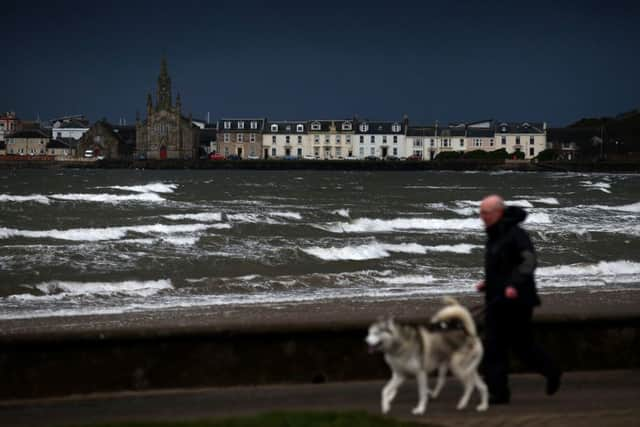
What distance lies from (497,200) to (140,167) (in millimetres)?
128093

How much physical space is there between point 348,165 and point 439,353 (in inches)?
4636

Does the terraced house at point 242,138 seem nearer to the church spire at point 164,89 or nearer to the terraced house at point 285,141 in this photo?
the terraced house at point 285,141

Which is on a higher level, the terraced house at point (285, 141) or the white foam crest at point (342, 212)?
the terraced house at point (285, 141)

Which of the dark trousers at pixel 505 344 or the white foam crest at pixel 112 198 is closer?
the dark trousers at pixel 505 344

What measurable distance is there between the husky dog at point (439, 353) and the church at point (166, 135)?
135124mm

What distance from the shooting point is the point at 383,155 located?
136 meters

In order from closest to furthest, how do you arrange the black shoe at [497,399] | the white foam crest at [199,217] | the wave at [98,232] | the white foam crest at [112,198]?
the black shoe at [497,399] → the wave at [98,232] → the white foam crest at [199,217] → the white foam crest at [112,198]

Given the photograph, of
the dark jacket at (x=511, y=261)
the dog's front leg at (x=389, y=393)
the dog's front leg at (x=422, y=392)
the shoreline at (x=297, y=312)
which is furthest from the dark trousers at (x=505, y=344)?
the shoreline at (x=297, y=312)

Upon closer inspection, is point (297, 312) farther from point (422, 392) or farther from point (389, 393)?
point (422, 392)

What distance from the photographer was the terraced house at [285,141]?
13725 centimetres

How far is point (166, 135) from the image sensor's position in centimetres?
14250

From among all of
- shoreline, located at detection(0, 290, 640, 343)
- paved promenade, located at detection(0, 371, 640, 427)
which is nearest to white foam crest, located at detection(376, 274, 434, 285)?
shoreline, located at detection(0, 290, 640, 343)

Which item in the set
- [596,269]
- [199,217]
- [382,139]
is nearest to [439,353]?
[596,269]

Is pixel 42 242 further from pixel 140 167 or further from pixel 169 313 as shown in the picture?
pixel 140 167
